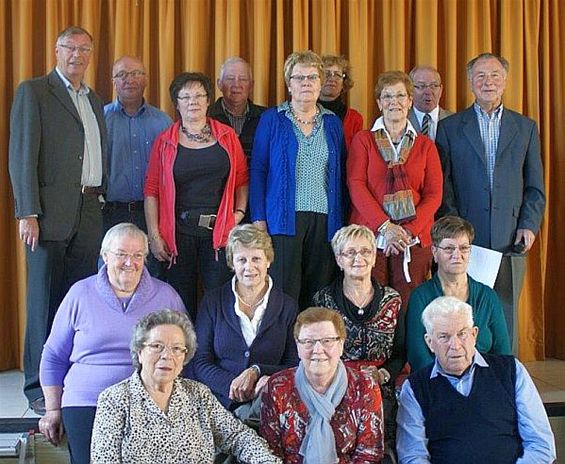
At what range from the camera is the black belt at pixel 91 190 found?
3830mm

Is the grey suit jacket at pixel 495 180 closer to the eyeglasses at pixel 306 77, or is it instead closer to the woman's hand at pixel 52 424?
the eyeglasses at pixel 306 77

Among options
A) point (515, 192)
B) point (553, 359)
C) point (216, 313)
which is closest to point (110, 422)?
point (216, 313)

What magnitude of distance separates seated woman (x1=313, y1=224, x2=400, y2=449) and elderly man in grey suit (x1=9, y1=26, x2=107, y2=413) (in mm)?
1178

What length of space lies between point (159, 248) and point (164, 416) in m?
1.26

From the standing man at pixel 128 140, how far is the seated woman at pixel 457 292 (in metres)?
1.52

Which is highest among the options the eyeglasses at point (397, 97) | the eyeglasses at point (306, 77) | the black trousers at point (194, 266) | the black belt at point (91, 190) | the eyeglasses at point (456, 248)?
the eyeglasses at point (306, 77)

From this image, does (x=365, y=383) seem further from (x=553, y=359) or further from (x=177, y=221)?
(x=553, y=359)

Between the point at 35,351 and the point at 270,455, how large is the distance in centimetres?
147

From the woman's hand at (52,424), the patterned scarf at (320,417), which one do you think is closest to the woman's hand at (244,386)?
the patterned scarf at (320,417)

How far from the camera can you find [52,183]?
12.1 feet

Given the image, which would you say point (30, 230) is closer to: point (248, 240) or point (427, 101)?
point (248, 240)

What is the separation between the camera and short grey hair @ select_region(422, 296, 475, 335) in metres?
2.90

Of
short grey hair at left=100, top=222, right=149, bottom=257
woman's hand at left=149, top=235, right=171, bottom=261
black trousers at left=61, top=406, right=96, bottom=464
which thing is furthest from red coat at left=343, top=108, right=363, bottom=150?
black trousers at left=61, top=406, right=96, bottom=464

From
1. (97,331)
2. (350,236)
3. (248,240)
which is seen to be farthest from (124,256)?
(350,236)
